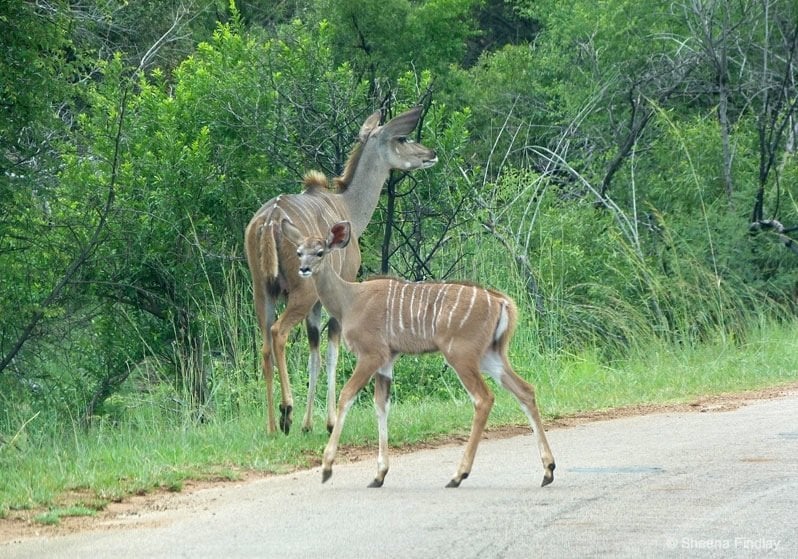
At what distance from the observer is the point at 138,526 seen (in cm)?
648

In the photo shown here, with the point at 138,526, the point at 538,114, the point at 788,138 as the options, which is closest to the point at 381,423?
the point at 138,526

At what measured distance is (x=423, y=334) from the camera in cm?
786

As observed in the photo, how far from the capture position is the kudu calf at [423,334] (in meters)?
7.51

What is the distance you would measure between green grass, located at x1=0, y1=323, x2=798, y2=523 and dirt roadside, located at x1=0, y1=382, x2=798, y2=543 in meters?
0.08

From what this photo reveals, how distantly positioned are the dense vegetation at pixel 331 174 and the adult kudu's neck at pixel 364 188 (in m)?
0.89

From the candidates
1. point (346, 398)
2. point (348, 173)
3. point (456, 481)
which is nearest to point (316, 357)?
point (348, 173)

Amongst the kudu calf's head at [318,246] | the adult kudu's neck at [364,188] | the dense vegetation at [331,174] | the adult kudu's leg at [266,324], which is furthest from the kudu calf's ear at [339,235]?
the adult kudu's neck at [364,188]

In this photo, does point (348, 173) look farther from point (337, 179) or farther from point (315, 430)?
point (315, 430)

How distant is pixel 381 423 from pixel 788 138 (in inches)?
474

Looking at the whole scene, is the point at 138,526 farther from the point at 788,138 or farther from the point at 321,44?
the point at 788,138

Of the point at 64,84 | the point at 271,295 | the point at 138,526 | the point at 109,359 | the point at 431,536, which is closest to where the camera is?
the point at 431,536

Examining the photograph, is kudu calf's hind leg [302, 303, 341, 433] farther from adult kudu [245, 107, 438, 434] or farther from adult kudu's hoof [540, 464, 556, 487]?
adult kudu's hoof [540, 464, 556, 487]

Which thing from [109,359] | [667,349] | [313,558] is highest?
[313,558]

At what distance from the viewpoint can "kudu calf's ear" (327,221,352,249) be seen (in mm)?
8234
